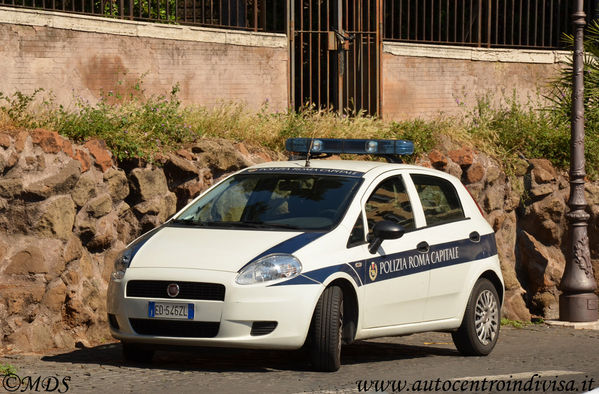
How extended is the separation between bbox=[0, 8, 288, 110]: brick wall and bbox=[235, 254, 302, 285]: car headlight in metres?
6.26

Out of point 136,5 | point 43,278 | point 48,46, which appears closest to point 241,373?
point 43,278

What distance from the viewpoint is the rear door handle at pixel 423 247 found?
9659 mm

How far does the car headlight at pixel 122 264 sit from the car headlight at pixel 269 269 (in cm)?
101

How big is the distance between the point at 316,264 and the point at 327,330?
505mm

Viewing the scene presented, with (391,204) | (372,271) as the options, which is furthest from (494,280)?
(372,271)

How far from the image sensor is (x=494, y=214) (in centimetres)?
1580

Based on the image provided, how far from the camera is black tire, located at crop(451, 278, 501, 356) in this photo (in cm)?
1024

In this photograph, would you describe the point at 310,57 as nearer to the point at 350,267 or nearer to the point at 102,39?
the point at 102,39

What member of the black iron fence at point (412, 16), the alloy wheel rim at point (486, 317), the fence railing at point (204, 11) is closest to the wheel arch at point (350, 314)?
the alloy wheel rim at point (486, 317)

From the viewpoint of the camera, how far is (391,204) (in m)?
9.65

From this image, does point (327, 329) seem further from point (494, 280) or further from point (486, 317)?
point (494, 280)

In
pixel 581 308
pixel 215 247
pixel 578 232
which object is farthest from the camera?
pixel 578 232

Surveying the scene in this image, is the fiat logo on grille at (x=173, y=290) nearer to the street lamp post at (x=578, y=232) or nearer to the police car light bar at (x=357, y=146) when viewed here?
the police car light bar at (x=357, y=146)

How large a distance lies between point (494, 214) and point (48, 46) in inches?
257
